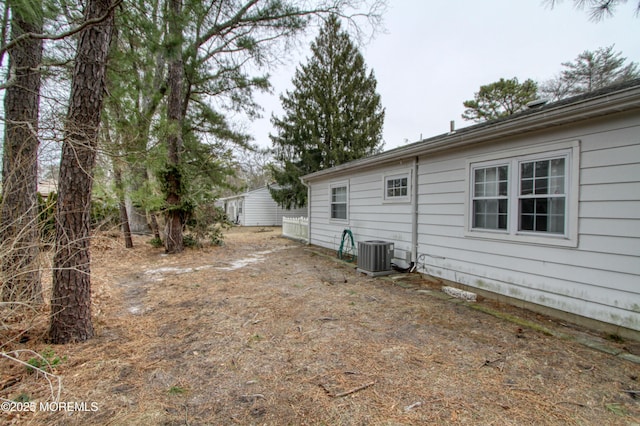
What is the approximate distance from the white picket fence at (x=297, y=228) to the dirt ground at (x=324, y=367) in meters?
7.16

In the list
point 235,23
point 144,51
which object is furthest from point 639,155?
point 235,23

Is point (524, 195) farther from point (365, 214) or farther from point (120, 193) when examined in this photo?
point (120, 193)

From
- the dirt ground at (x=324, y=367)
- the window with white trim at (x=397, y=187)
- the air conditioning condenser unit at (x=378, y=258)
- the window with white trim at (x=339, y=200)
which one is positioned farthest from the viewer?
the window with white trim at (x=339, y=200)

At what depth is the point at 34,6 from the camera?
2979 millimetres

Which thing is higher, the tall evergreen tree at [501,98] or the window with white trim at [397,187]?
the tall evergreen tree at [501,98]

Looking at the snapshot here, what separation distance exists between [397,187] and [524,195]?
8.88ft

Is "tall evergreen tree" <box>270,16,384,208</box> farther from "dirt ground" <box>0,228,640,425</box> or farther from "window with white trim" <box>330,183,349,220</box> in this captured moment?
"dirt ground" <box>0,228,640,425</box>

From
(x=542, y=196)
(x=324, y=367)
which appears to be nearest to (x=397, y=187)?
(x=542, y=196)

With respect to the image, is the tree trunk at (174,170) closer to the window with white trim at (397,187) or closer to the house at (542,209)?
the window with white trim at (397,187)

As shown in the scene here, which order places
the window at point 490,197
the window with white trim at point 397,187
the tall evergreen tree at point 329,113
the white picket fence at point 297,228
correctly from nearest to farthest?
the window at point 490,197
the window with white trim at point 397,187
the white picket fence at point 297,228
the tall evergreen tree at point 329,113

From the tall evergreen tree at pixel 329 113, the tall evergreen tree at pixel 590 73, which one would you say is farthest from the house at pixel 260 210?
the tall evergreen tree at pixel 590 73

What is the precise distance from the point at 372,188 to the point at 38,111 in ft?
19.9

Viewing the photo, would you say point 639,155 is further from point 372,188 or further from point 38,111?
point 38,111

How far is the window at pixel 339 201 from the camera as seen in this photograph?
8.56 meters
